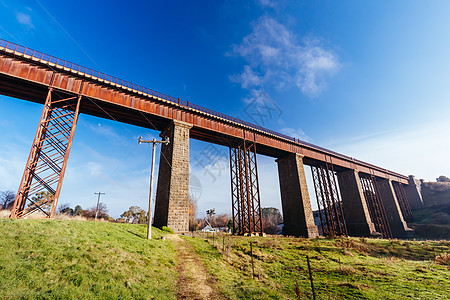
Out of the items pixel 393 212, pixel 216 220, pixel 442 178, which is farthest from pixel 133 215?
pixel 442 178

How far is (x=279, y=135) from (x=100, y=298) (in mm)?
26504

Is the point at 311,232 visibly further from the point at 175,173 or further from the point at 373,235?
the point at 175,173

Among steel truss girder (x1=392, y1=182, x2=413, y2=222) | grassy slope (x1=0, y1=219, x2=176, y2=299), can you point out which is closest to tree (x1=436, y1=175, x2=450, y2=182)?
steel truss girder (x1=392, y1=182, x2=413, y2=222)

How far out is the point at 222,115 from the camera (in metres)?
23.6

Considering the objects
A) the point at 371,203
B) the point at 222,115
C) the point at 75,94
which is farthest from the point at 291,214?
the point at 75,94

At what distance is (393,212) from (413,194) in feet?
57.1

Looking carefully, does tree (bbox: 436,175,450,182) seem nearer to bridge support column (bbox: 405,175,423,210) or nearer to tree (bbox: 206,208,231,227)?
bridge support column (bbox: 405,175,423,210)

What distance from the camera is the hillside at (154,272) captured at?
5.54 m

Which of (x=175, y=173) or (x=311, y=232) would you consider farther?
(x=311, y=232)

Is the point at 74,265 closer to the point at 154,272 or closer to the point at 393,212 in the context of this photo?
the point at 154,272

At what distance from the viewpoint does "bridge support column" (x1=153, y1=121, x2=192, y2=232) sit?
55.2ft

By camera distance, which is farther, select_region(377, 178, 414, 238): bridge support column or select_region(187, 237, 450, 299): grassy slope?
select_region(377, 178, 414, 238): bridge support column

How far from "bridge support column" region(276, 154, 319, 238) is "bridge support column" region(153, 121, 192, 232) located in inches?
643

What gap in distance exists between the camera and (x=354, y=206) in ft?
116
